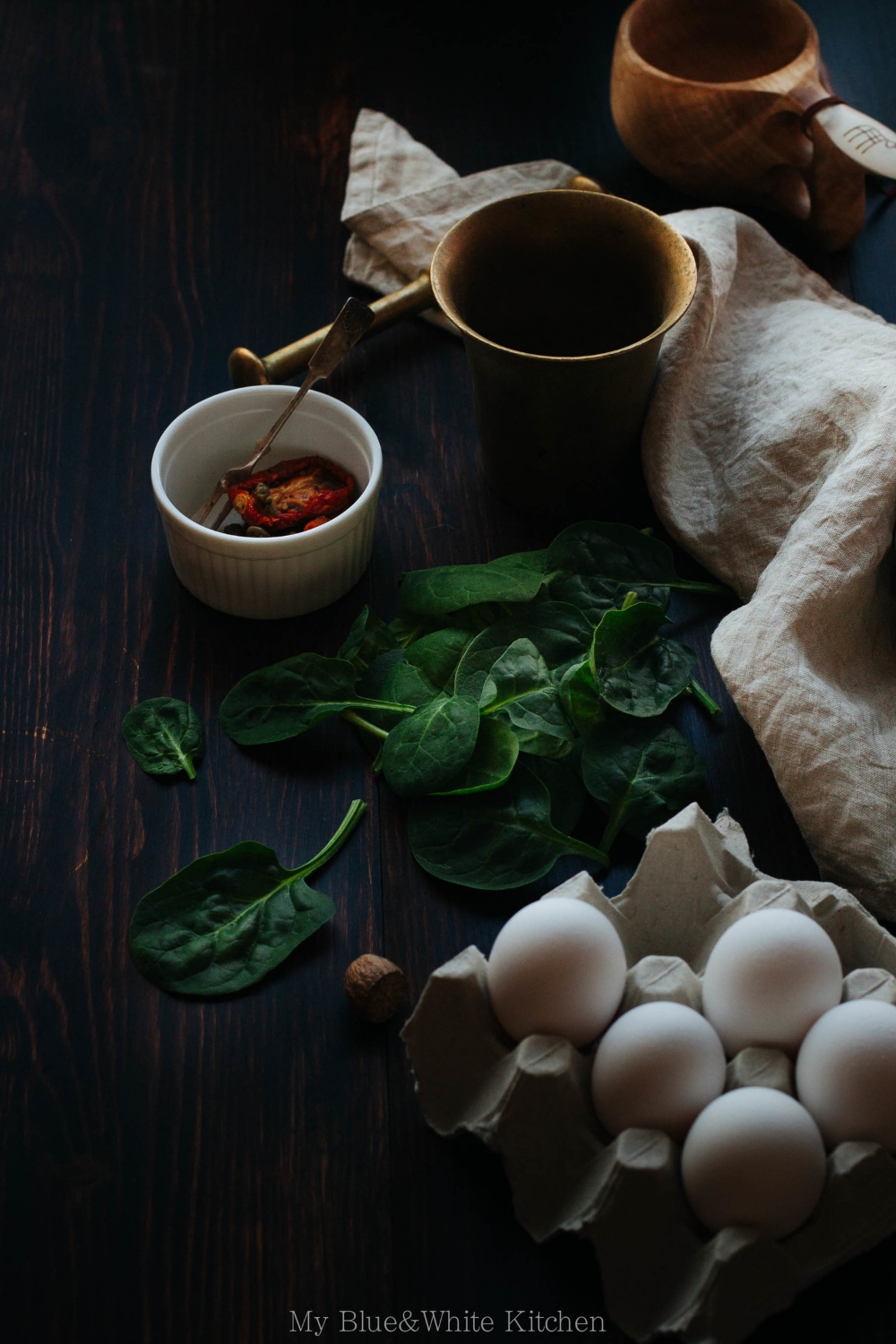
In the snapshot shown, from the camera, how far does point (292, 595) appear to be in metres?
0.74

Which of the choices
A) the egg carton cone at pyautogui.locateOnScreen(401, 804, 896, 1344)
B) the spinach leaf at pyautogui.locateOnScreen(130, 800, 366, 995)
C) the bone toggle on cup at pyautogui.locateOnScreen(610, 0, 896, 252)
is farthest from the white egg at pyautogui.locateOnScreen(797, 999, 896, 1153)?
the bone toggle on cup at pyautogui.locateOnScreen(610, 0, 896, 252)

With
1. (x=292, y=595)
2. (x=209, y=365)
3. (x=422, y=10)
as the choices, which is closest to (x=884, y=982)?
(x=292, y=595)

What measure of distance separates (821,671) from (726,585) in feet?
0.43

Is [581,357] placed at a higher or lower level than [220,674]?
higher

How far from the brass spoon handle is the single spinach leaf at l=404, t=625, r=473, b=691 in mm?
252

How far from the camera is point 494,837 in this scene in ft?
2.10

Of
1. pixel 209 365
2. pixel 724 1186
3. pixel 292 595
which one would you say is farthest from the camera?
pixel 209 365

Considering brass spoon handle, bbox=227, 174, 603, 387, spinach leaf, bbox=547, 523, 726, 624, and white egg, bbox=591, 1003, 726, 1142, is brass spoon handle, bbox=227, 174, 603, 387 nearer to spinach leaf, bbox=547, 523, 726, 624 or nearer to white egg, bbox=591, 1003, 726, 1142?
spinach leaf, bbox=547, 523, 726, 624

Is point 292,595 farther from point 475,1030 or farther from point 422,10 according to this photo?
point 422,10

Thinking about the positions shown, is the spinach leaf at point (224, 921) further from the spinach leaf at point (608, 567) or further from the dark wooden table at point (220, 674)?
the spinach leaf at point (608, 567)

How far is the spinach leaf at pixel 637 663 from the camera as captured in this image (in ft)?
2.21

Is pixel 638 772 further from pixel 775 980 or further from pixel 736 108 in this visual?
pixel 736 108

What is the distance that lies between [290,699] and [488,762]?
131 millimetres

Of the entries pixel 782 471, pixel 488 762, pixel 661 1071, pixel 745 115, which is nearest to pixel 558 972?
pixel 661 1071
